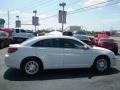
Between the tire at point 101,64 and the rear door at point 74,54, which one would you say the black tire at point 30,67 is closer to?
the rear door at point 74,54

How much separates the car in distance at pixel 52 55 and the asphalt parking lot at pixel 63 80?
0.37 meters

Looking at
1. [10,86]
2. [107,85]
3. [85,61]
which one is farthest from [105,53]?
[10,86]

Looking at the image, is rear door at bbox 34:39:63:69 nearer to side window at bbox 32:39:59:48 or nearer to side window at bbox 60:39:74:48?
side window at bbox 32:39:59:48

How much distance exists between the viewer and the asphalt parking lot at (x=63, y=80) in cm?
909

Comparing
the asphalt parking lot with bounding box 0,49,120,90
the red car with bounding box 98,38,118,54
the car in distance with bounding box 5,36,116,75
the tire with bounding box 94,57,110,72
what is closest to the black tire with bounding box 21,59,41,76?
the car in distance with bounding box 5,36,116,75

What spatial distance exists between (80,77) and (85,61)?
1161 mm

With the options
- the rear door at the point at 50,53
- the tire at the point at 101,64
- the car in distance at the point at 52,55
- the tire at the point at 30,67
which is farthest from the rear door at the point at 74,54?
the tire at the point at 30,67

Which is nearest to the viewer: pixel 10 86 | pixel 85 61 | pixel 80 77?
pixel 10 86

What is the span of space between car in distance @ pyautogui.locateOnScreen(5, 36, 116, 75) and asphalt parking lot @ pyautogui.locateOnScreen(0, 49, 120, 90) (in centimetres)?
37

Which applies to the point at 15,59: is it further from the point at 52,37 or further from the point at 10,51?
the point at 52,37

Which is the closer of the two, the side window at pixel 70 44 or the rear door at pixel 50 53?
the rear door at pixel 50 53

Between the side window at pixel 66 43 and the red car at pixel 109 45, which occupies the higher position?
the side window at pixel 66 43

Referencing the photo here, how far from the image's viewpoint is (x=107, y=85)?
30.6 feet

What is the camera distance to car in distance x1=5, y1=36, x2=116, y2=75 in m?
11.1
